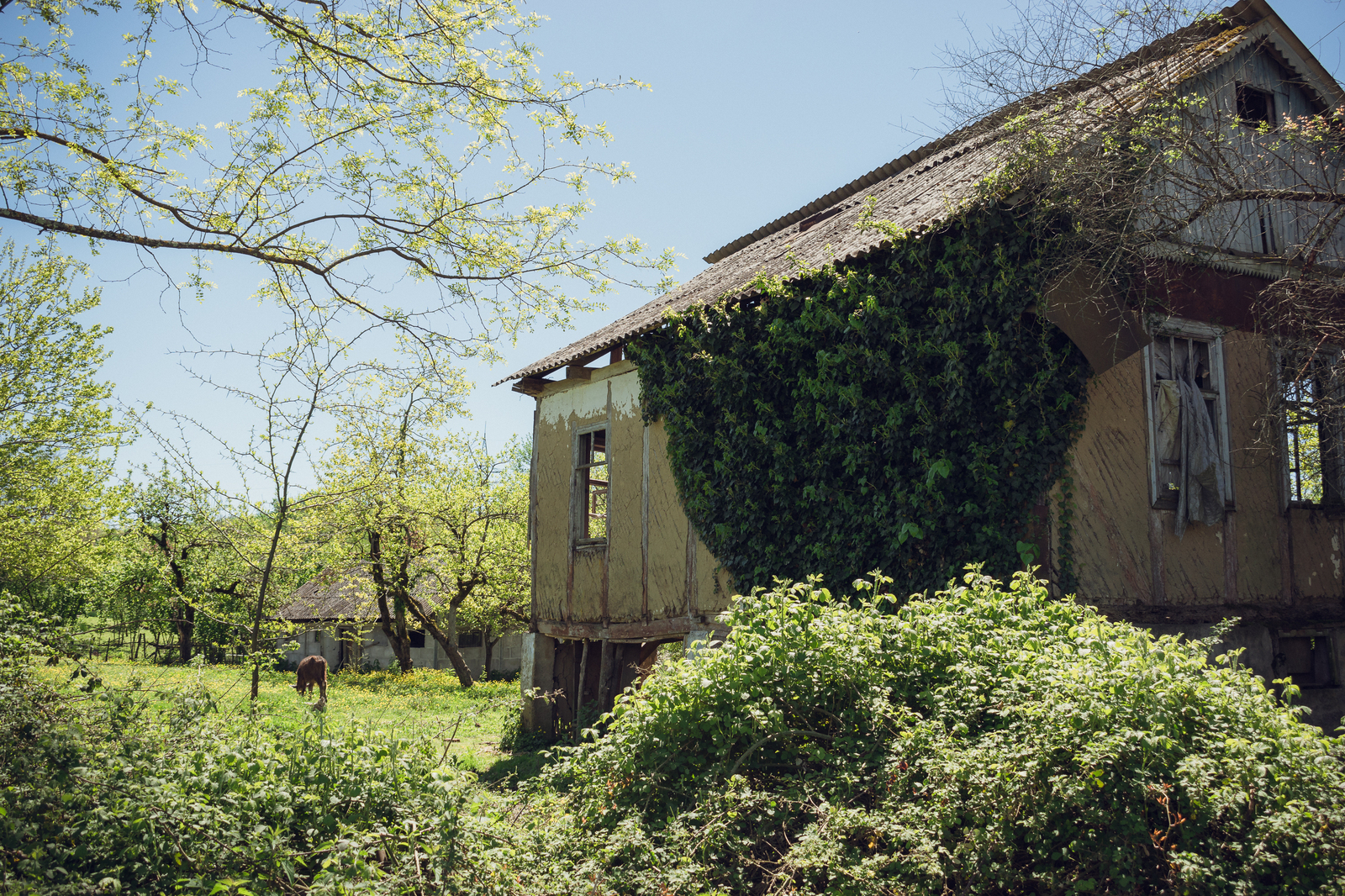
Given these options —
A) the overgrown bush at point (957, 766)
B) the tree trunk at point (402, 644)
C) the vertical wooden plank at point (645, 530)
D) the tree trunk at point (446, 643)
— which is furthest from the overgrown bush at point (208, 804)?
the tree trunk at point (402, 644)

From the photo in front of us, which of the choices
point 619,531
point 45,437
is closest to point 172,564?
point 45,437

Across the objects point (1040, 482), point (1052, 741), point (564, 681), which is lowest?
point (564, 681)

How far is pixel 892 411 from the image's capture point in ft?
24.7

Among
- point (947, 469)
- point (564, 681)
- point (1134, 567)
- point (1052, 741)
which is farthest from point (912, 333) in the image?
point (564, 681)

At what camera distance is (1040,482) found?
7.00 metres

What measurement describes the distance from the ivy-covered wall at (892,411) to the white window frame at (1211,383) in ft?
4.01

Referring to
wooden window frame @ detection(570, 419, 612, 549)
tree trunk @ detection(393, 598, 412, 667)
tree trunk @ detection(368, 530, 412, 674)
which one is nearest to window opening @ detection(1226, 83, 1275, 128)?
wooden window frame @ detection(570, 419, 612, 549)

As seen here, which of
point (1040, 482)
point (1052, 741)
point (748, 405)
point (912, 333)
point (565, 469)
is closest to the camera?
point (1052, 741)

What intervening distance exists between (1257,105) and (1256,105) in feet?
0.06

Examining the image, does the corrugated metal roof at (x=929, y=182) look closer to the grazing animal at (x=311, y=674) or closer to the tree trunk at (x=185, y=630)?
the grazing animal at (x=311, y=674)

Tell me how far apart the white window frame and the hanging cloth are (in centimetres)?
15

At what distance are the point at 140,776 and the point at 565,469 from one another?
8.18m

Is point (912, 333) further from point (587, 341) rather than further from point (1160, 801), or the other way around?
point (587, 341)

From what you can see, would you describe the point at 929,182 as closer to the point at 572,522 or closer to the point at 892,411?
the point at 892,411
